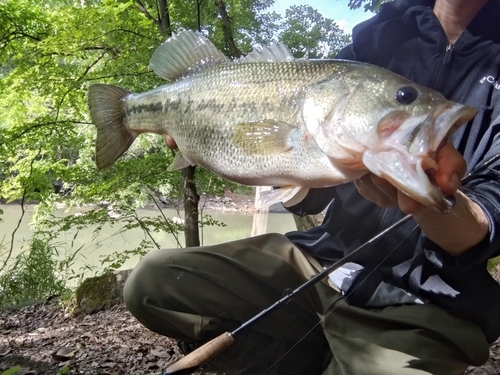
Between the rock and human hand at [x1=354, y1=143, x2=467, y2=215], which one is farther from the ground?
human hand at [x1=354, y1=143, x2=467, y2=215]

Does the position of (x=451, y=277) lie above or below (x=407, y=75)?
below

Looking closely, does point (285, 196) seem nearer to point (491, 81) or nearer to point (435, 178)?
point (435, 178)

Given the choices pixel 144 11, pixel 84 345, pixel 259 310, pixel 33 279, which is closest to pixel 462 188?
pixel 259 310

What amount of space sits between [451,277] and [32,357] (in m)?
2.61

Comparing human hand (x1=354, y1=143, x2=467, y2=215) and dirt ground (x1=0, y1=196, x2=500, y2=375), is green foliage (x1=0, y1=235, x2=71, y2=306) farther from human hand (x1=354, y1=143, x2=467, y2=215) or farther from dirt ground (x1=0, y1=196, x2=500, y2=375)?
human hand (x1=354, y1=143, x2=467, y2=215)

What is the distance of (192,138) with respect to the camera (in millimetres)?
1613

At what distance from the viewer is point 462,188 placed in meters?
1.45

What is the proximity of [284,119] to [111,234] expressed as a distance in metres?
8.21

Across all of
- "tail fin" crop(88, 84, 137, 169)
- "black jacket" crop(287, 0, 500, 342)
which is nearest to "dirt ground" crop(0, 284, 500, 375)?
"black jacket" crop(287, 0, 500, 342)

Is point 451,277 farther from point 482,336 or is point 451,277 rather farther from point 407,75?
point 407,75

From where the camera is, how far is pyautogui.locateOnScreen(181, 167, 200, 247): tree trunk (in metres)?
4.48

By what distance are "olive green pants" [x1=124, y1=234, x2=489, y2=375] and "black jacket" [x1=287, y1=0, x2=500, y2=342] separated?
124 millimetres

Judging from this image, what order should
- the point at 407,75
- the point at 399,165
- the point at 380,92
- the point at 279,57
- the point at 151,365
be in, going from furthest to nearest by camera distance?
1. the point at 151,365
2. the point at 407,75
3. the point at 279,57
4. the point at 380,92
5. the point at 399,165

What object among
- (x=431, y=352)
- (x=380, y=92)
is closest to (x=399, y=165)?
(x=380, y=92)
